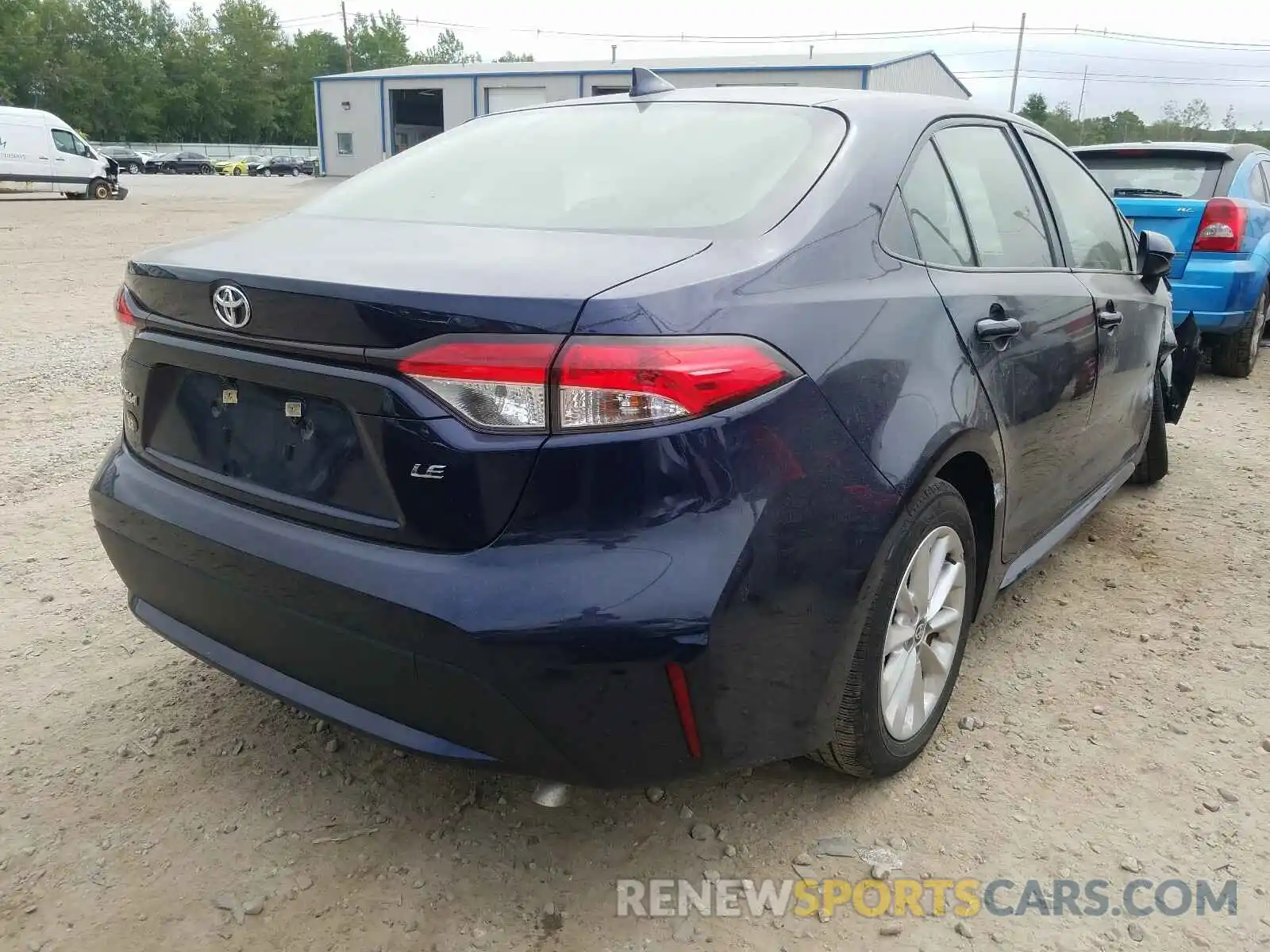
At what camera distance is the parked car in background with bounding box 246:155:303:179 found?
55.1 m

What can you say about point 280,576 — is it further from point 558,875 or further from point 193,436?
point 558,875

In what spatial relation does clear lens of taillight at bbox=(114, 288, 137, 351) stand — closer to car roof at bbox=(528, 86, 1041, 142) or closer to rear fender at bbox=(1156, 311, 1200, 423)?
car roof at bbox=(528, 86, 1041, 142)

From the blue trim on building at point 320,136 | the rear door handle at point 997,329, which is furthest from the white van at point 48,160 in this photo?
the rear door handle at point 997,329

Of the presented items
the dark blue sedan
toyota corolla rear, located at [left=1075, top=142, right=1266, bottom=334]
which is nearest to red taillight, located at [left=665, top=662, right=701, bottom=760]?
the dark blue sedan

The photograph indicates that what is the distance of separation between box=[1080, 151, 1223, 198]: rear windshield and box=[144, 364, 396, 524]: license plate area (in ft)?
21.0

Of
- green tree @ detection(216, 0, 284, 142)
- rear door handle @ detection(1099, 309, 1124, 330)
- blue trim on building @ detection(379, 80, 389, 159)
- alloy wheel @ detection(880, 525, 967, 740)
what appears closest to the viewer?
alloy wheel @ detection(880, 525, 967, 740)

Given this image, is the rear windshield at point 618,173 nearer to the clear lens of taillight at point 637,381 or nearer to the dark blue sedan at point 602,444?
the dark blue sedan at point 602,444

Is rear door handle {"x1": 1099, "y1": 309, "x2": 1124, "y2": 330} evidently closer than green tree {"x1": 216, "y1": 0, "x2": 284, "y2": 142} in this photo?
Yes

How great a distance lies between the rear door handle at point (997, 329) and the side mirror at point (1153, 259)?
1.49 meters

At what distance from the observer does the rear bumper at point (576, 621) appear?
167 centimetres

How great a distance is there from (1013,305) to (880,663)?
A: 1035 mm

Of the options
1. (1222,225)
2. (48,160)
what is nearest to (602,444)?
(1222,225)

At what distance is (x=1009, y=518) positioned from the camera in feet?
8.80

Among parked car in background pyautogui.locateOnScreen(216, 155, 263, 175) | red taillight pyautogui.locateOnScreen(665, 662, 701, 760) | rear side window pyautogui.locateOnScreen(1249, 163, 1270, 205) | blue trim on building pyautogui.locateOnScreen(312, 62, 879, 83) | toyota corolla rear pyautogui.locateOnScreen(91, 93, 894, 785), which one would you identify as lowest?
parked car in background pyautogui.locateOnScreen(216, 155, 263, 175)
